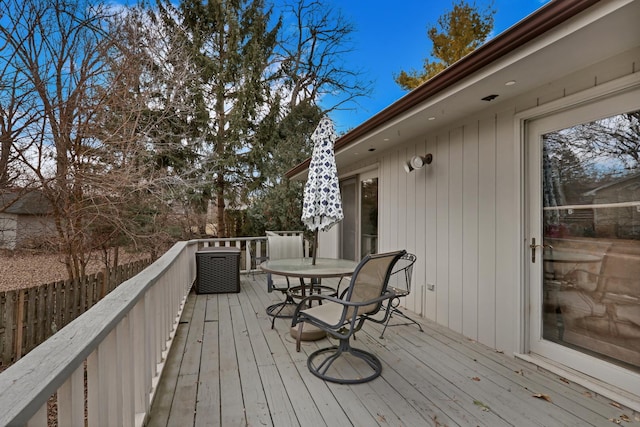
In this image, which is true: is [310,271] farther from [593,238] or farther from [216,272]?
[216,272]

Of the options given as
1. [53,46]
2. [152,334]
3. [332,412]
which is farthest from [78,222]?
[332,412]

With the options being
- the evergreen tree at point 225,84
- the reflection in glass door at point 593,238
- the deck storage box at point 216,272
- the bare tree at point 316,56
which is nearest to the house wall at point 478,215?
the reflection in glass door at point 593,238

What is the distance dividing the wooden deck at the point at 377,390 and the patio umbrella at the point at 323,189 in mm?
1216

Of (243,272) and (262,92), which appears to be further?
(262,92)

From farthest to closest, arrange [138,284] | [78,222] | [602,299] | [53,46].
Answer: [78,222], [53,46], [602,299], [138,284]

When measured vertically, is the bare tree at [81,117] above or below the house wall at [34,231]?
above

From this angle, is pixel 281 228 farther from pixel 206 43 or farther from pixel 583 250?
pixel 583 250

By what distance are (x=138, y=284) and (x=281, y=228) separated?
924 cm

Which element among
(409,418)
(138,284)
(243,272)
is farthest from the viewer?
(243,272)

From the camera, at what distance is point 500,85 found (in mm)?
2664

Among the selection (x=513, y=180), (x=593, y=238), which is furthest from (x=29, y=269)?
(x=593, y=238)

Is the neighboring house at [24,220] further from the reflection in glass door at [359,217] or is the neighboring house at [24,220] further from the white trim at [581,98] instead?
the white trim at [581,98]

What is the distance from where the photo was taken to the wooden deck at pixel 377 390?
6.84 ft

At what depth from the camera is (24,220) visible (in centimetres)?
604
